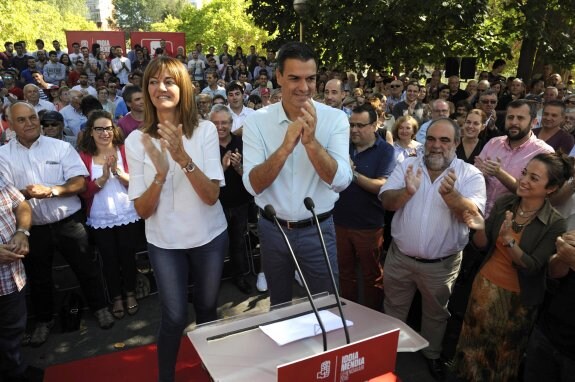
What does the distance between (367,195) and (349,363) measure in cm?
248

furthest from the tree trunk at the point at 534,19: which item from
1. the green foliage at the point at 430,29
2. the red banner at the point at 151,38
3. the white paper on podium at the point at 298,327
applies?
the red banner at the point at 151,38

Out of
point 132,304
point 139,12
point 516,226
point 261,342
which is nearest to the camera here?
point 261,342

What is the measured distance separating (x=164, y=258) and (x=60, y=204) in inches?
72.4

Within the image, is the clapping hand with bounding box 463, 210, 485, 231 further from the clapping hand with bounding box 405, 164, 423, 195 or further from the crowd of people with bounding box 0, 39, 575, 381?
the clapping hand with bounding box 405, 164, 423, 195

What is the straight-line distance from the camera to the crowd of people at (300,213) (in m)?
Answer: 2.40

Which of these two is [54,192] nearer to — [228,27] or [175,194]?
[175,194]

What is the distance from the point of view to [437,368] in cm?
341

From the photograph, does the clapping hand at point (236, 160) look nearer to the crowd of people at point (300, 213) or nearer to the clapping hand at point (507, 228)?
the crowd of people at point (300, 213)

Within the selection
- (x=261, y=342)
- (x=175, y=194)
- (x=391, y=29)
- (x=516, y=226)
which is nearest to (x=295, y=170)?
(x=175, y=194)

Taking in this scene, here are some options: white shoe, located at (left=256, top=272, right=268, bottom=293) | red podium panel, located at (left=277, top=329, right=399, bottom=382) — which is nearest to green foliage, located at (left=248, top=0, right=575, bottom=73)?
white shoe, located at (left=256, top=272, right=268, bottom=293)

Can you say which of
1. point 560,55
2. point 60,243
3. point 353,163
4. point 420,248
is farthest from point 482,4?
point 60,243

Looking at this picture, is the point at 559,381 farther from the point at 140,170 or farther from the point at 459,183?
the point at 140,170

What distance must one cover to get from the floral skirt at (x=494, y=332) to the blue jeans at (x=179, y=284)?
1823 mm

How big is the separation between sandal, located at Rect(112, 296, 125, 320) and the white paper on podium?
3.03 m
